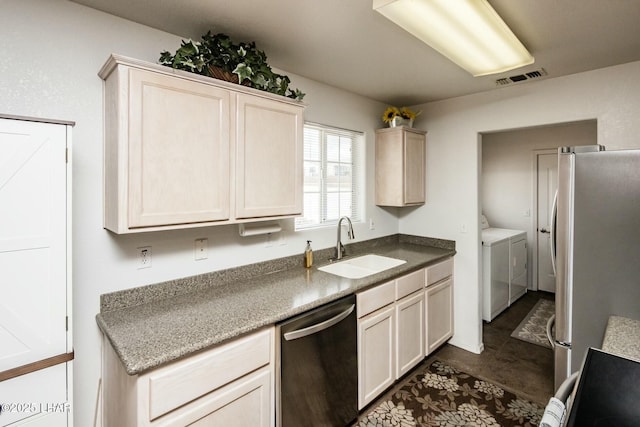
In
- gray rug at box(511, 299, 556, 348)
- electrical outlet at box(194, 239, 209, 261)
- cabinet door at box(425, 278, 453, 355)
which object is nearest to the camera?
electrical outlet at box(194, 239, 209, 261)

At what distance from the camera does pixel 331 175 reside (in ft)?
9.25

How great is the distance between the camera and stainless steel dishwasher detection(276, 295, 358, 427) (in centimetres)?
158

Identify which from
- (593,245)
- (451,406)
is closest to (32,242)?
(593,245)

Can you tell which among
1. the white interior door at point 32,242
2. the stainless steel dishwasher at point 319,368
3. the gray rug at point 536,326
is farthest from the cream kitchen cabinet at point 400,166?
the white interior door at point 32,242

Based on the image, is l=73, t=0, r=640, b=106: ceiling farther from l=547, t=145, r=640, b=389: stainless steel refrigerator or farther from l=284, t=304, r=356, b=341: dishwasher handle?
l=284, t=304, r=356, b=341: dishwasher handle

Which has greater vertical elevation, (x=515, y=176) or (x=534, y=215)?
(x=515, y=176)

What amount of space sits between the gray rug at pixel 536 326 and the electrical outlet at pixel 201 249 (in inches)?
126

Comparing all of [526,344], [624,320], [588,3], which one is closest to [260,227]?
[624,320]

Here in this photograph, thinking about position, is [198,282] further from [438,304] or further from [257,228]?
[438,304]

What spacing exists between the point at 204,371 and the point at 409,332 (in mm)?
1711

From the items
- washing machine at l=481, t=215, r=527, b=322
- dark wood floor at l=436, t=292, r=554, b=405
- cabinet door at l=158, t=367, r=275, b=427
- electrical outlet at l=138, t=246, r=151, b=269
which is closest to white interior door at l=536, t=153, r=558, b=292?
washing machine at l=481, t=215, r=527, b=322

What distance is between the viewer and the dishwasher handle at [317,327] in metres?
1.58

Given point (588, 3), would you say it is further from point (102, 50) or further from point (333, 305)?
point (102, 50)

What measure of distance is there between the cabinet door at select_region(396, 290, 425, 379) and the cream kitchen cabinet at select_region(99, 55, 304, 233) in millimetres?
1280
